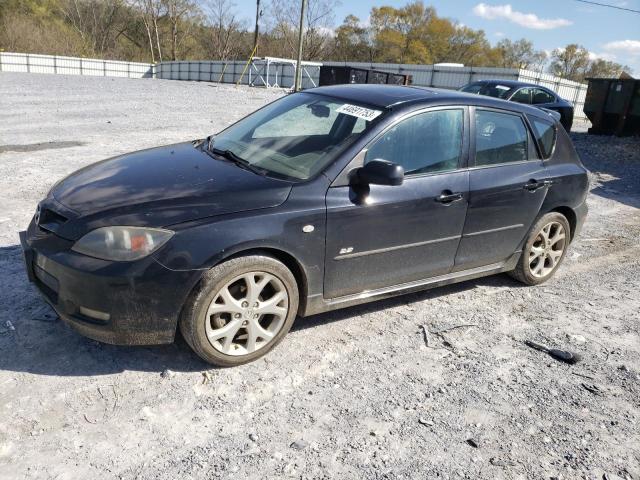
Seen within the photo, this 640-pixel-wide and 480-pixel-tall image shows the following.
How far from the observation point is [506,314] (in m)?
4.37

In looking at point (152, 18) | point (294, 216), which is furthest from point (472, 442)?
point (152, 18)

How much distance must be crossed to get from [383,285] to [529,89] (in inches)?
454

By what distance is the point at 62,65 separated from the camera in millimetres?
39062

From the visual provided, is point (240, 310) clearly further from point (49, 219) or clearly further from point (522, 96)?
point (522, 96)

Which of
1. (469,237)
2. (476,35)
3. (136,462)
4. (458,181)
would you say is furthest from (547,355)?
(476,35)

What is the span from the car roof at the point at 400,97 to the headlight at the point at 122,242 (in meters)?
1.87

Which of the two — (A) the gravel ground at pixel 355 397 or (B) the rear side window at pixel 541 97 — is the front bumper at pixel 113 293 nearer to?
(A) the gravel ground at pixel 355 397

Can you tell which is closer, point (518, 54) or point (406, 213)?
point (406, 213)

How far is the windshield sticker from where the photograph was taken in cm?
374

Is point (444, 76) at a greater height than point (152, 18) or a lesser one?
lesser

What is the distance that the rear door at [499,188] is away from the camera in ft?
13.6

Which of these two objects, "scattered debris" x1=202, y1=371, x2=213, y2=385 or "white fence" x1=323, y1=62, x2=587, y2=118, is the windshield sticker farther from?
"white fence" x1=323, y1=62, x2=587, y2=118

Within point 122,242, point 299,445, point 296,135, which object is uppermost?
point 296,135

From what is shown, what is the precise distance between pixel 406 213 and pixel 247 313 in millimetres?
1301
